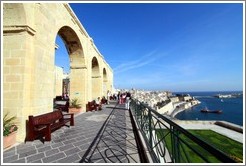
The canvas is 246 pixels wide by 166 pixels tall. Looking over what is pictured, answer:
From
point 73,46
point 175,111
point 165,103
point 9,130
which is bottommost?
point 175,111

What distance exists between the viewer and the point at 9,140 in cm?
446

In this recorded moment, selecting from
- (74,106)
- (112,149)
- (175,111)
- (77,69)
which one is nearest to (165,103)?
(175,111)

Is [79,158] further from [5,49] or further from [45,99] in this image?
[5,49]

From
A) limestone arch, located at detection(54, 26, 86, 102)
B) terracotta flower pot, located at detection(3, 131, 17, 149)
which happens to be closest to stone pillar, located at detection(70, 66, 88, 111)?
limestone arch, located at detection(54, 26, 86, 102)

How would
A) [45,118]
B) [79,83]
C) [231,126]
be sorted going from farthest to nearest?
[231,126], [79,83], [45,118]

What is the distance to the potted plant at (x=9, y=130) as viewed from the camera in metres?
4.36

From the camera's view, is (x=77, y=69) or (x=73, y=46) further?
(x=77, y=69)

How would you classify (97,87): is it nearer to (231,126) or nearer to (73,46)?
(73,46)

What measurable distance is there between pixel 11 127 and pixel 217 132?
15.2 meters

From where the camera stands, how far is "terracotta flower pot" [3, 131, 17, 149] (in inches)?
170

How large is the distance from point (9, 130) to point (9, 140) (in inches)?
9.6

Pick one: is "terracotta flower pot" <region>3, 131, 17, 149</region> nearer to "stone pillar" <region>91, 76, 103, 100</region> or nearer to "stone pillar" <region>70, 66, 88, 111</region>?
"stone pillar" <region>70, 66, 88, 111</region>

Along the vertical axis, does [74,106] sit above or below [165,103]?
above

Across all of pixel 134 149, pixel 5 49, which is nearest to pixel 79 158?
pixel 134 149
